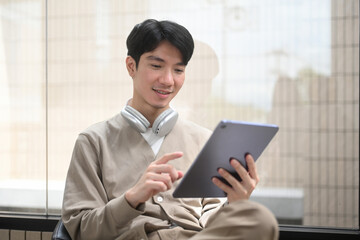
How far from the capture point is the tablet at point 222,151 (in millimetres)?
1423

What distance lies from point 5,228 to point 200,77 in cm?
150

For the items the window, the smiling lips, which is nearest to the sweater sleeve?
the smiling lips

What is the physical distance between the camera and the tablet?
1.42 meters

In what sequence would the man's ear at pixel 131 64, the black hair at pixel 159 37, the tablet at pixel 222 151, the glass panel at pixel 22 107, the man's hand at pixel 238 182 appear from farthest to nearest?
the glass panel at pixel 22 107 → the man's ear at pixel 131 64 → the black hair at pixel 159 37 → the man's hand at pixel 238 182 → the tablet at pixel 222 151

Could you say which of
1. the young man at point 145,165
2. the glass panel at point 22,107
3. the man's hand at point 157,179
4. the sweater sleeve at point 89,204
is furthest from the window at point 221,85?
the man's hand at point 157,179

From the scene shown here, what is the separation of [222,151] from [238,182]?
17 cm

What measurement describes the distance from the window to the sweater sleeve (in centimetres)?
82

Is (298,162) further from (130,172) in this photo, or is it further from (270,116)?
(130,172)

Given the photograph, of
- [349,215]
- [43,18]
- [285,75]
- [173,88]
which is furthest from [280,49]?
[43,18]

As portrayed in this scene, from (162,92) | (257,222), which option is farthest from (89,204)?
(257,222)

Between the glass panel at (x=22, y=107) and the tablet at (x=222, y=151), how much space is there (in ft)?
4.66

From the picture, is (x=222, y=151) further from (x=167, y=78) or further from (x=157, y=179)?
(x=167, y=78)

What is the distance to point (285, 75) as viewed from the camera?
2.43 m

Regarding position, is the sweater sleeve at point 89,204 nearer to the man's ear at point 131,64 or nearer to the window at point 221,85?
the man's ear at point 131,64
